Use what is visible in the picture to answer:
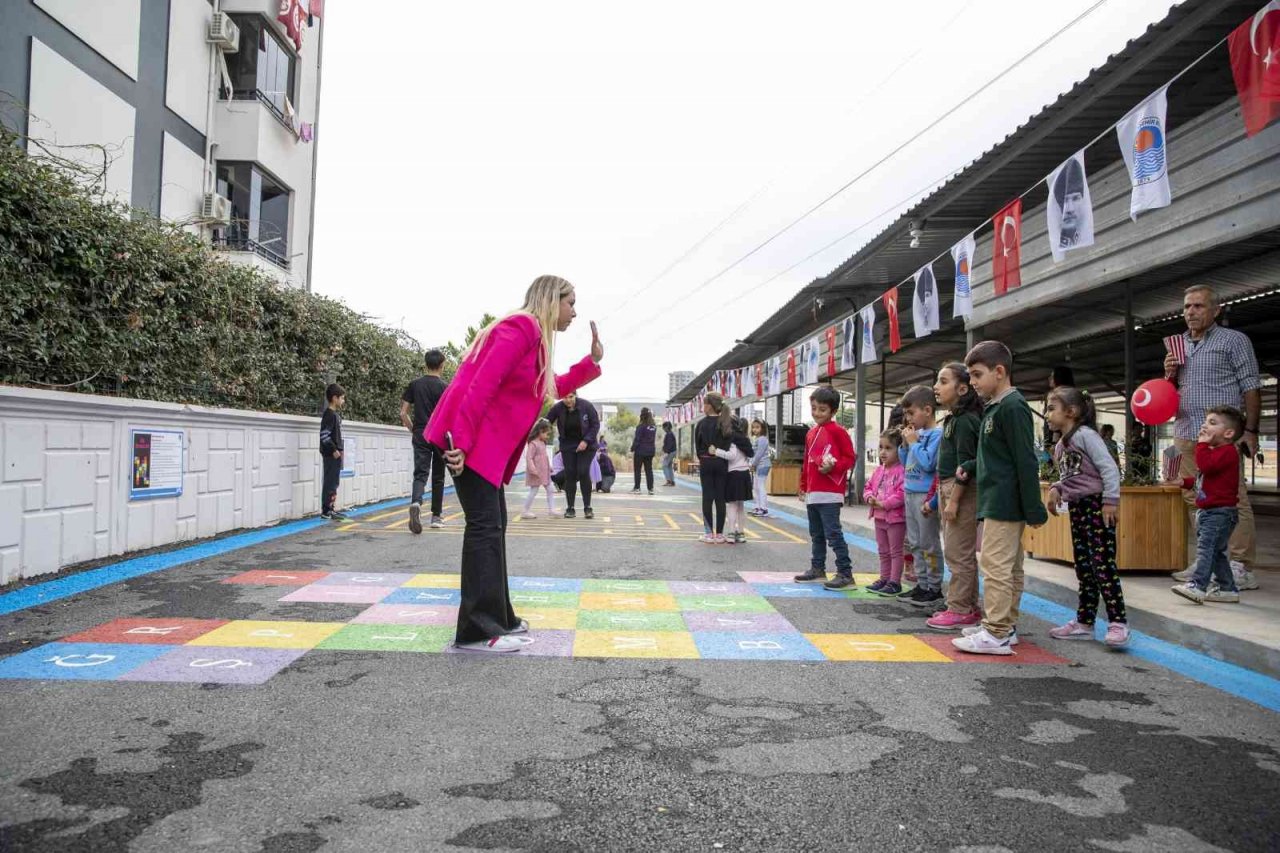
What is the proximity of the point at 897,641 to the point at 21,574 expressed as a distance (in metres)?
5.68

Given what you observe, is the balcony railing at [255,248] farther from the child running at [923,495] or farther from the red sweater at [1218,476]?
the red sweater at [1218,476]

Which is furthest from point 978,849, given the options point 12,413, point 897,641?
point 12,413

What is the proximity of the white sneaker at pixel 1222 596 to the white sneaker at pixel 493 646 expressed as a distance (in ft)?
14.8

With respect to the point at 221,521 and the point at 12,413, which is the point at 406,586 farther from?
the point at 221,521

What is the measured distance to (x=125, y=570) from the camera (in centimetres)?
600

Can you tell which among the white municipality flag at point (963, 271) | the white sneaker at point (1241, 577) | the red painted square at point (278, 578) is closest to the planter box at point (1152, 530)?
the white sneaker at point (1241, 577)

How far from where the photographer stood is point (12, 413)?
5.11 meters

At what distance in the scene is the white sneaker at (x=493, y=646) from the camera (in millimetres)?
4059

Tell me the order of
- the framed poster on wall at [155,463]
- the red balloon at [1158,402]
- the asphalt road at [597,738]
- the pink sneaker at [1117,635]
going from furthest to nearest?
the framed poster on wall at [155,463], the red balloon at [1158,402], the pink sneaker at [1117,635], the asphalt road at [597,738]

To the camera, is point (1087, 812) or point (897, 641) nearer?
point (1087, 812)

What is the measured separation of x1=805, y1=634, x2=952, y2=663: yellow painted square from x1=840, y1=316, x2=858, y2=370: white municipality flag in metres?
9.56

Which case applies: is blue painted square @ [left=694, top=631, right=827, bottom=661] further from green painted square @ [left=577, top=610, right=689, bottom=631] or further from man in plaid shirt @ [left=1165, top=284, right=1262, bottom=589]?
man in plaid shirt @ [left=1165, top=284, right=1262, bottom=589]

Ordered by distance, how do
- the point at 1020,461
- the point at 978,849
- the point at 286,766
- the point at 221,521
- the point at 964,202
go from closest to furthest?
the point at 978,849 → the point at 286,766 → the point at 1020,461 → the point at 221,521 → the point at 964,202

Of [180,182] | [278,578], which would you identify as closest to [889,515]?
[278,578]
